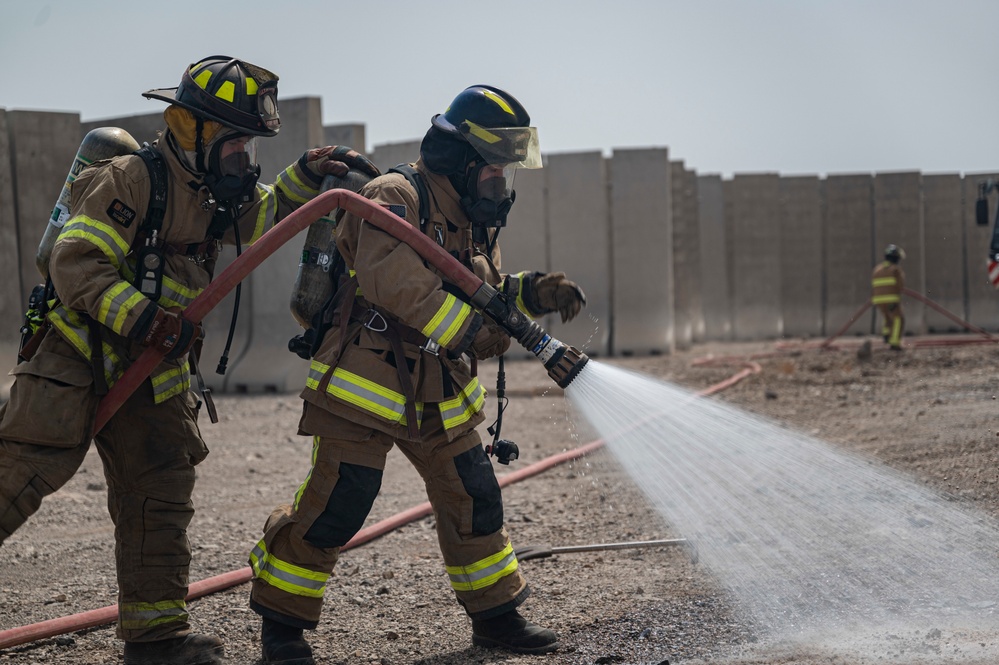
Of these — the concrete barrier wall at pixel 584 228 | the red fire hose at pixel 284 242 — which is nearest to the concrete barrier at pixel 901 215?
the concrete barrier wall at pixel 584 228

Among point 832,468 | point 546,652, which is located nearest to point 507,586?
point 546,652

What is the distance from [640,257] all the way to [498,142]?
11.5 metres

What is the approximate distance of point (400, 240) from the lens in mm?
3402

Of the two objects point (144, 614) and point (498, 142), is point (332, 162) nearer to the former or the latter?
point (498, 142)

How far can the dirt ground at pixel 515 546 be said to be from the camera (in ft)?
12.1

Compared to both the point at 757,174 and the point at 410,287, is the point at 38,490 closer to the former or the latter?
the point at 410,287

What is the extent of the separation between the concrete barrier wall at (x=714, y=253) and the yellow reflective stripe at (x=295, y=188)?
58.4 ft

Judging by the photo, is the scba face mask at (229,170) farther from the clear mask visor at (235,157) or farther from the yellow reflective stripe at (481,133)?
the yellow reflective stripe at (481,133)

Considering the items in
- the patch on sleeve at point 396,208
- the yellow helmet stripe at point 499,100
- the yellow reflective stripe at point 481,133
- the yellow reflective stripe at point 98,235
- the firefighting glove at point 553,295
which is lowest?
the firefighting glove at point 553,295

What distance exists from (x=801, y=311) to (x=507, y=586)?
18.5 metres

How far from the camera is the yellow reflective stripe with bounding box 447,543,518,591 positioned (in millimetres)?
3619

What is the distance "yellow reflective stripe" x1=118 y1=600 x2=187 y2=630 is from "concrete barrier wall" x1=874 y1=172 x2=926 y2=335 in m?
19.3

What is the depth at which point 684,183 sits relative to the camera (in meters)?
20.4

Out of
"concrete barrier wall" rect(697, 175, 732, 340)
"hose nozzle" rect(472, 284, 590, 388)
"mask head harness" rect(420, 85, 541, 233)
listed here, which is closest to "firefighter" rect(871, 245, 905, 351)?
"concrete barrier wall" rect(697, 175, 732, 340)
